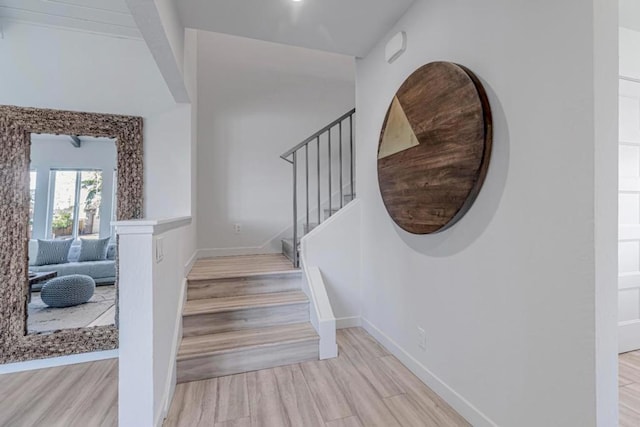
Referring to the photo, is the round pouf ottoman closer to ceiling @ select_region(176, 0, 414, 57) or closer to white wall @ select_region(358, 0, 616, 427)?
ceiling @ select_region(176, 0, 414, 57)

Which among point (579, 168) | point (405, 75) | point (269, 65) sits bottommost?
point (579, 168)

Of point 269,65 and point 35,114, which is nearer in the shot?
point 35,114

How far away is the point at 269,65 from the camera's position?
3.88m

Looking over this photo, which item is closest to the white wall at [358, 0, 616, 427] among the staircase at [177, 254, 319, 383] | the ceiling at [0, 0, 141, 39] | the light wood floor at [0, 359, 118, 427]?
the staircase at [177, 254, 319, 383]

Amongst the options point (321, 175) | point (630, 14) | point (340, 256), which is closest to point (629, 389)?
point (340, 256)

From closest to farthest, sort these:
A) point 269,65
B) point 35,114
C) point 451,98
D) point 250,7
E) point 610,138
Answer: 1. point 610,138
2. point 451,98
3. point 250,7
4. point 35,114
5. point 269,65

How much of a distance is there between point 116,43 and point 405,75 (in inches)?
86.8

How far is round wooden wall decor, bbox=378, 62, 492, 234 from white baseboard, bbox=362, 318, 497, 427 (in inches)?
35.3

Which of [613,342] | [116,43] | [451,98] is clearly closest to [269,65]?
[116,43]

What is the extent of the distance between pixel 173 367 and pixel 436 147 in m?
2.05

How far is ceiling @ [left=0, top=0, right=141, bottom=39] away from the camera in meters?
1.92

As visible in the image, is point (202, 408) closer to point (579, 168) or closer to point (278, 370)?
point (278, 370)

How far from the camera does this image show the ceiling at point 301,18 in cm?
193

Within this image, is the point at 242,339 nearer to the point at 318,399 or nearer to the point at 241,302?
the point at 241,302
